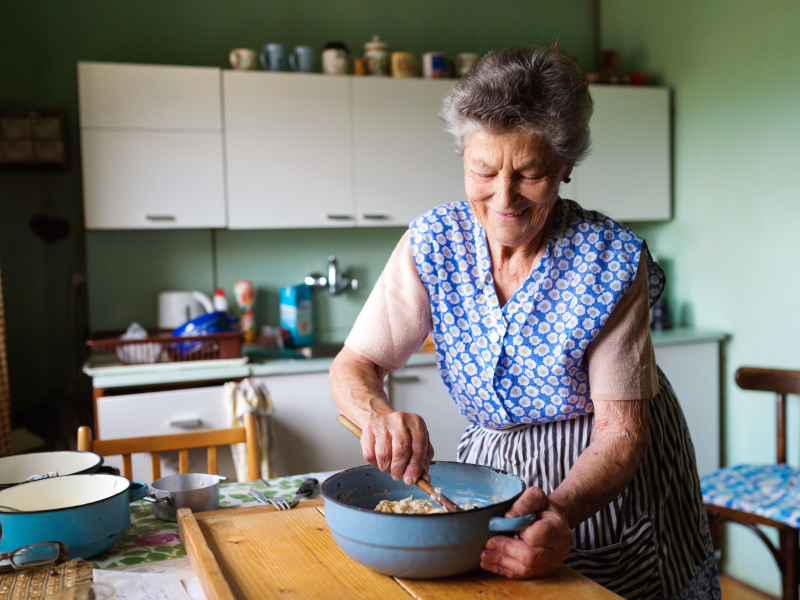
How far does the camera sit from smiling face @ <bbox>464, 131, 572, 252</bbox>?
40.5 inches

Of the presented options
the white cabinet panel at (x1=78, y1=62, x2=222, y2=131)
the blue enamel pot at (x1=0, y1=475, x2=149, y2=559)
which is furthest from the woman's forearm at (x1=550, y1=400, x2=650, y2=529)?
the white cabinet panel at (x1=78, y1=62, x2=222, y2=131)

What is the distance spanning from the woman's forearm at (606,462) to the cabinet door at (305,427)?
5.16ft

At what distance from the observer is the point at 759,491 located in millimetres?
2166

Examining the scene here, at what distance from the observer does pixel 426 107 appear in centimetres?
291

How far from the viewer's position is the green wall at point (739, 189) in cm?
260

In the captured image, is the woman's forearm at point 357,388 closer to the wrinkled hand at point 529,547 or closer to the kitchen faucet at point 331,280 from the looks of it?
the wrinkled hand at point 529,547

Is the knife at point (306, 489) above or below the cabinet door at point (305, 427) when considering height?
above

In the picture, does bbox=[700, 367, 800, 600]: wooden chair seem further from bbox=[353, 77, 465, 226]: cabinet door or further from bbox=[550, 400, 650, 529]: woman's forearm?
bbox=[353, 77, 465, 226]: cabinet door

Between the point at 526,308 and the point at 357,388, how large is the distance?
0.30 m

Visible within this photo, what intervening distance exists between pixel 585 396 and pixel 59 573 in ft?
2.63

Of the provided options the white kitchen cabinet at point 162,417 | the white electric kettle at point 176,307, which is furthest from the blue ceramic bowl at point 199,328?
the white electric kettle at point 176,307

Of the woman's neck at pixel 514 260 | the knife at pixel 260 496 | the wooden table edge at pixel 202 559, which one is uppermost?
the woman's neck at pixel 514 260

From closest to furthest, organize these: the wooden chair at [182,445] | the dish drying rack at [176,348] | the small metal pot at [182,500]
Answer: the small metal pot at [182,500] → the wooden chair at [182,445] → the dish drying rack at [176,348]

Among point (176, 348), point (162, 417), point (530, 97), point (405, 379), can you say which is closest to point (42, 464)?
point (530, 97)
